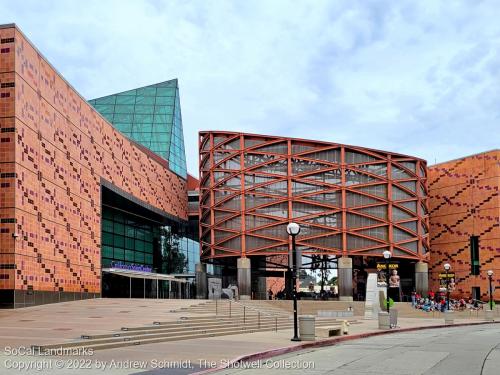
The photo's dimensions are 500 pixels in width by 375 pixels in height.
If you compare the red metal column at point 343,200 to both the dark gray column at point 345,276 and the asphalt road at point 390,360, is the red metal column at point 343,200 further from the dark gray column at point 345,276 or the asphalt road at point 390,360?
the asphalt road at point 390,360

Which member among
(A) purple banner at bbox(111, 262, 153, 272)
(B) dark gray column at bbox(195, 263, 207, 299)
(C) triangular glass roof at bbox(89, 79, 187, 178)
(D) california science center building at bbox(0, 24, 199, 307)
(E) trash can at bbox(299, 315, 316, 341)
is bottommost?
(B) dark gray column at bbox(195, 263, 207, 299)

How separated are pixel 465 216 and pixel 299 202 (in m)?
24.8

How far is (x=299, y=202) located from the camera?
73875 millimetres

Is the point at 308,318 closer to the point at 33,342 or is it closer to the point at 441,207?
the point at 33,342

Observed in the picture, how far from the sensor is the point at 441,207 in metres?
88.2

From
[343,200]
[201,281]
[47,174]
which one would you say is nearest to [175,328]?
[47,174]

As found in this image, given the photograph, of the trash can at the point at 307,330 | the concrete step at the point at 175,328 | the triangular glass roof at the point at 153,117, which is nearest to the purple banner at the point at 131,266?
the triangular glass roof at the point at 153,117

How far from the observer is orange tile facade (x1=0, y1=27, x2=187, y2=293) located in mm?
32594

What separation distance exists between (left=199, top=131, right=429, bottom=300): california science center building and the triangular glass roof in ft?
20.9

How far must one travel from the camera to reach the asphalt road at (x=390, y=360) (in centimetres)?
1487

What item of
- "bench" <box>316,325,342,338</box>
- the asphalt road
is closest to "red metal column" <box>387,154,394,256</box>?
"bench" <box>316,325,342,338</box>

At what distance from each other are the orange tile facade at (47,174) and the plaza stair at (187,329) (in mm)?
9667

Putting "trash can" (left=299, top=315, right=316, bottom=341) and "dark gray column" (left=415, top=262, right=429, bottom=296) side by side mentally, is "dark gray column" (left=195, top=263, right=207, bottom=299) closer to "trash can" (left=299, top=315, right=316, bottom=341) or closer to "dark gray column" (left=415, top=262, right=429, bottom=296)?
"dark gray column" (left=415, top=262, right=429, bottom=296)

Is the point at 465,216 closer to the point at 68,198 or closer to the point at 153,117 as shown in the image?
the point at 153,117
